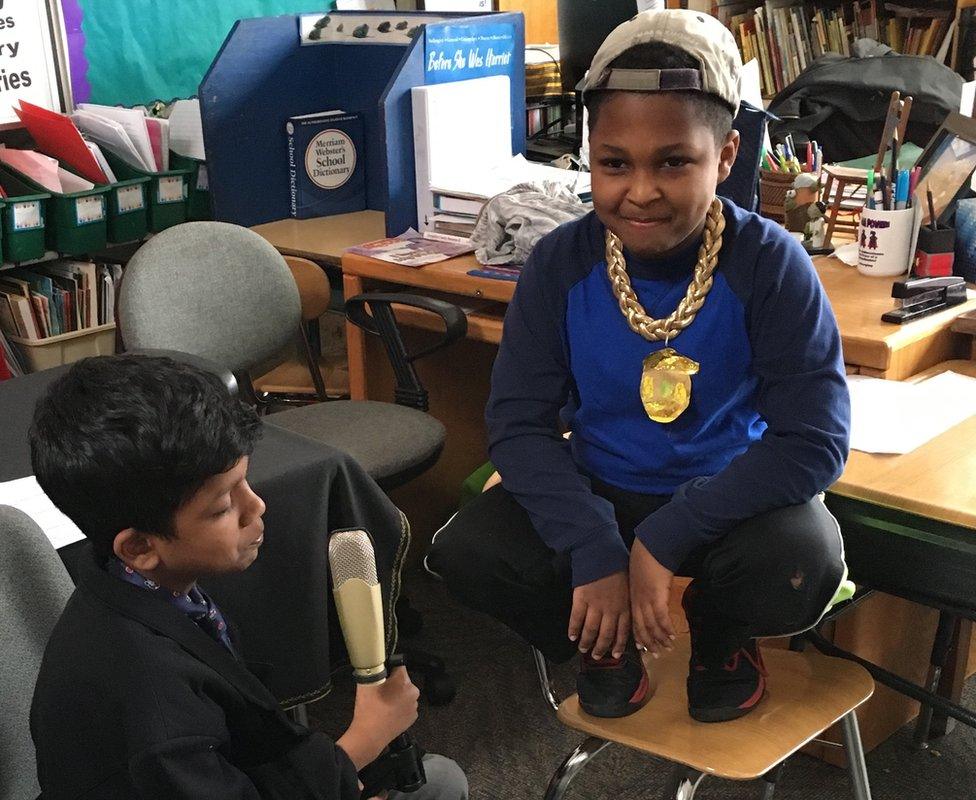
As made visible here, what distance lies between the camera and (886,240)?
2066mm

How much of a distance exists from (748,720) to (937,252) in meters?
1.08

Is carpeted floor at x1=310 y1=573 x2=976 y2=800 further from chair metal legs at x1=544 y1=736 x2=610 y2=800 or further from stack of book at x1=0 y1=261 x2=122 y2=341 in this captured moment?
stack of book at x1=0 y1=261 x2=122 y2=341

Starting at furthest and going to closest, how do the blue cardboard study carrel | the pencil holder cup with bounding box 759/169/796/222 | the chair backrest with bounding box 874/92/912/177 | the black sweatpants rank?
1. the blue cardboard study carrel
2. the pencil holder cup with bounding box 759/169/796/222
3. the chair backrest with bounding box 874/92/912/177
4. the black sweatpants

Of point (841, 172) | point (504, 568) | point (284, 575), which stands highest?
point (841, 172)

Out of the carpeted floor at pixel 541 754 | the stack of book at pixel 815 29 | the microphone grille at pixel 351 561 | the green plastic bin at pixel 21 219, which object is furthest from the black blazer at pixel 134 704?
the stack of book at pixel 815 29

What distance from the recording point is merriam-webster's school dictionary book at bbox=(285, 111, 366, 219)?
3201mm

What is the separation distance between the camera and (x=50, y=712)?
103 centimetres

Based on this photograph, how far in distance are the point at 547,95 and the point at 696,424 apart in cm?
233

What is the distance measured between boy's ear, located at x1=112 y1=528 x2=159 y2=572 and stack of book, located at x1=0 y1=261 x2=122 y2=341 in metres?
2.13

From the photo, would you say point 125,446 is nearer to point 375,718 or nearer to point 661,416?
point 375,718

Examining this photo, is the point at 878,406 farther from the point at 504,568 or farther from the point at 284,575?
the point at 284,575

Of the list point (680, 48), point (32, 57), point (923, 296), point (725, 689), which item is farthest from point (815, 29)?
point (725, 689)

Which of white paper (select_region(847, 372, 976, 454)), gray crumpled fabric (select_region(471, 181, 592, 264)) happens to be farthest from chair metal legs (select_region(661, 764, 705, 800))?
gray crumpled fabric (select_region(471, 181, 592, 264))

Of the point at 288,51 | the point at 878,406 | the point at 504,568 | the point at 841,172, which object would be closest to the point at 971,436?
the point at 878,406
